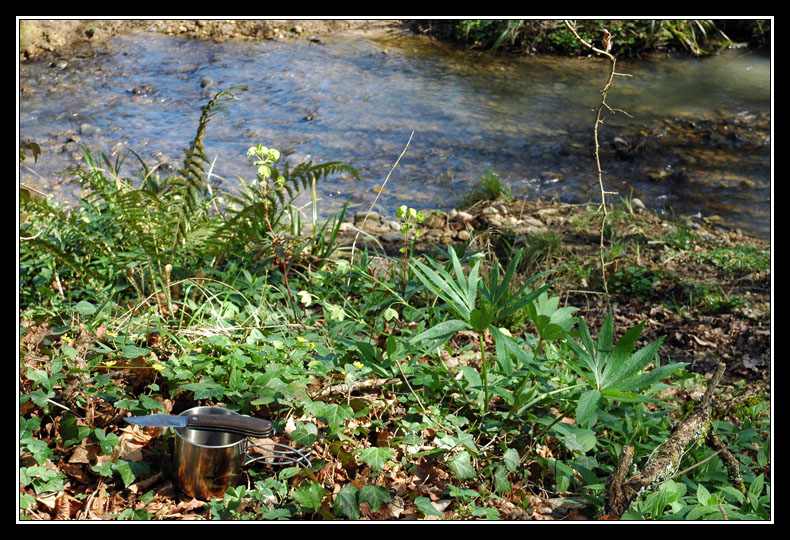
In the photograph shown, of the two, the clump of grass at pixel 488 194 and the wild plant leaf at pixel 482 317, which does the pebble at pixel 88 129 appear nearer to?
the clump of grass at pixel 488 194

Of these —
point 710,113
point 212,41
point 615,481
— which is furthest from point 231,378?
point 212,41

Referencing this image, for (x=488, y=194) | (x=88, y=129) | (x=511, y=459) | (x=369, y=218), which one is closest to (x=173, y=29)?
(x=88, y=129)

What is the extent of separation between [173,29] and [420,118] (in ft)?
15.2

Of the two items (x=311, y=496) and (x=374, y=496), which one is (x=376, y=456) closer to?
(x=374, y=496)

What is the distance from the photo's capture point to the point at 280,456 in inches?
96.0

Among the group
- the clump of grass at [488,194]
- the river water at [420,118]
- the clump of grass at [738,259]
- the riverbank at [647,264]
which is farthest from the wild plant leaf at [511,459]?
the river water at [420,118]

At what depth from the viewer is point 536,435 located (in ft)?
8.62

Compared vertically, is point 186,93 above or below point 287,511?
above

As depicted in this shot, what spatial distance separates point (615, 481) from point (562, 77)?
8170 millimetres

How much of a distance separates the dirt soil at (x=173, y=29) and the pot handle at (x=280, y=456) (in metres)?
8.34

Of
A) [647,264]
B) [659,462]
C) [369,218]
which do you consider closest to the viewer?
[659,462]

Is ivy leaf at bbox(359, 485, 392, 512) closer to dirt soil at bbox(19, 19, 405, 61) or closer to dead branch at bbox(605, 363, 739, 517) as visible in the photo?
dead branch at bbox(605, 363, 739, 517)

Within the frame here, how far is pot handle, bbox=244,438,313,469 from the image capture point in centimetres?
239

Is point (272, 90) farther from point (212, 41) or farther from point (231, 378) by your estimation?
point (231, 378)
